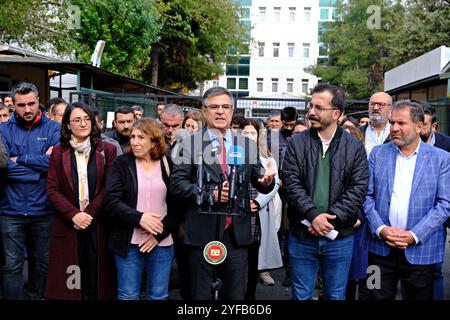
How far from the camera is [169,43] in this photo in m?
27.1

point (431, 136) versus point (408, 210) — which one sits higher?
point (431, 136)

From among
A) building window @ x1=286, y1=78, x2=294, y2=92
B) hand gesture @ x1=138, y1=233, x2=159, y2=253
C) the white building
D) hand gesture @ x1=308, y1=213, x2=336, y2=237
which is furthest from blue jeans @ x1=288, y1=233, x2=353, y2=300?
building window @ x1=286, y1=78, x2=294, y2=92

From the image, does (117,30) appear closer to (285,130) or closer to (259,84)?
(285,130)

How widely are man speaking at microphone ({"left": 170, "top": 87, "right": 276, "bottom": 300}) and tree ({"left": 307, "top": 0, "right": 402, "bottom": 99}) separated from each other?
30351 millimetres

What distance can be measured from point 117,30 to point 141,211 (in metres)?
15.4

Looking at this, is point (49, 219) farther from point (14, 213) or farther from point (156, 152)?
point (156, 152)

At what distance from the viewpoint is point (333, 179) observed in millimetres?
3818

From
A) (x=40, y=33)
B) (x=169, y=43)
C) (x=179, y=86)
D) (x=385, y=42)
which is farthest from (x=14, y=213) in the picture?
(x=385, y=42)

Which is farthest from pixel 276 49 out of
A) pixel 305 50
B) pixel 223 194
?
pixel 223 194

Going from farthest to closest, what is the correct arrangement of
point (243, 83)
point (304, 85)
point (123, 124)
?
point (243, 83)
point (304, 85)
point (123, 124)

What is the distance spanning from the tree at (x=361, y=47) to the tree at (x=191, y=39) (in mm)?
8664

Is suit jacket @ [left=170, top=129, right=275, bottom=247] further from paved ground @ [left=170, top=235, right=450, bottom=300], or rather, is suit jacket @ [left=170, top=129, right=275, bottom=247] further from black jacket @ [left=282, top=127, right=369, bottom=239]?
paved ground @ [left=170, top=235, right=450, bottom=300]

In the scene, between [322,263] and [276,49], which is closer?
[322,263]

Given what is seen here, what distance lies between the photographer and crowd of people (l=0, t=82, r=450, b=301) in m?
3.70
